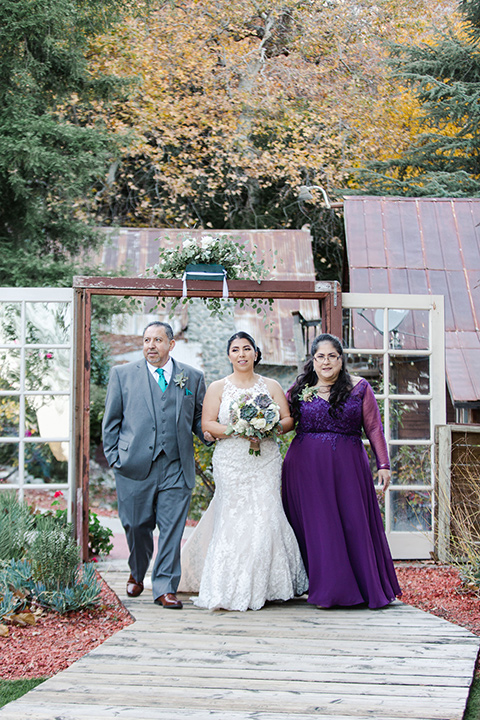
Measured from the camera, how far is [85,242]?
1096cm

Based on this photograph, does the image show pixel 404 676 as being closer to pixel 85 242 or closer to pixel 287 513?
pixel 287 513

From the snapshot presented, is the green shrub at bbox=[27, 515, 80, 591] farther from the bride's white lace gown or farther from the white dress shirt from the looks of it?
the white dress shirt

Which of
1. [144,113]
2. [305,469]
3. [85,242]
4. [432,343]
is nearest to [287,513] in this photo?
[305,469]

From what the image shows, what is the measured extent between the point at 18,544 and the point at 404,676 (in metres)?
2.95

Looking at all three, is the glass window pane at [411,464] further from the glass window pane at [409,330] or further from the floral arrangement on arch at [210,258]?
the floral arrangement on arch at [210,258]

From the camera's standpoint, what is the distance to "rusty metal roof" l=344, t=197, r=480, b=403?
9.07 metres

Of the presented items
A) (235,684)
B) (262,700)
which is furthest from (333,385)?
(262,700)

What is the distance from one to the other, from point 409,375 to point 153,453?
2.72 m

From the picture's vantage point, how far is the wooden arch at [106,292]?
19.2 ft

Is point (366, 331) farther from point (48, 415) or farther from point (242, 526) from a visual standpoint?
point (48, 415)

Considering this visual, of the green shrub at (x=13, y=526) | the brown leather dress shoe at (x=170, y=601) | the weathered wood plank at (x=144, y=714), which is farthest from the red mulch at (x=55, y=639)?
the green shrub at (x=13, y=526)

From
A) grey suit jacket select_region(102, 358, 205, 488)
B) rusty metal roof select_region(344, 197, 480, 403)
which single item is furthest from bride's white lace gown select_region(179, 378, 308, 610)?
rusty metal roof select_region(344, 197, 480, 403)

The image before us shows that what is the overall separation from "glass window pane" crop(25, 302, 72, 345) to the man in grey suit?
1.34 meters

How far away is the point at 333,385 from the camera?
507 centimetres
